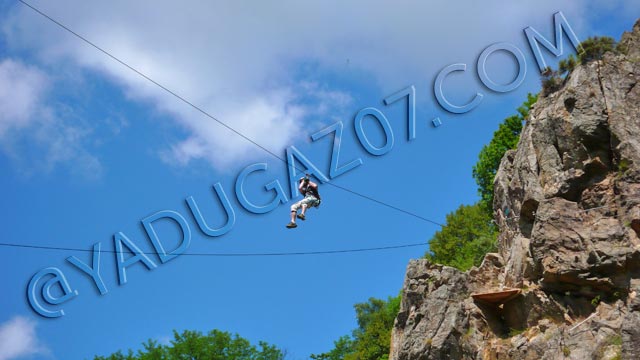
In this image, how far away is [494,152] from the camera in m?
43.4

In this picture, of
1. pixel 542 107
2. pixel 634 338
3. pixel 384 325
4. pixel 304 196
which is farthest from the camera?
pixel 384 325

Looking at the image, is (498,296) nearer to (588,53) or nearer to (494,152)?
(588,53)

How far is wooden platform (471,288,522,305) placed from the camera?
2320 cm

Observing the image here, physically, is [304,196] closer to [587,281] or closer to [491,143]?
[587,281]

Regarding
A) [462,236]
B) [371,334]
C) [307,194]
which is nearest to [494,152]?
[462,236]

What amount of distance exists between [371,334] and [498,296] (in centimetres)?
2523

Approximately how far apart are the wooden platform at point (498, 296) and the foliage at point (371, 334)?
21.5m

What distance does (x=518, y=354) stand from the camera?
21.5 m

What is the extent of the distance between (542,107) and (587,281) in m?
9.11

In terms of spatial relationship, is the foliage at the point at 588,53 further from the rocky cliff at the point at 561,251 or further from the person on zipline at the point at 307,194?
the person on zipline at the point at 307,194

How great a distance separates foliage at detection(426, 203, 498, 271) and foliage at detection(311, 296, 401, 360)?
16.0 ft

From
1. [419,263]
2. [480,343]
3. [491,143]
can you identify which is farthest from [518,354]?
[491,143]

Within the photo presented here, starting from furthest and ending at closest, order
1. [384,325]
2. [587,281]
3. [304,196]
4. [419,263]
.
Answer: [384,325]
[419,263]
[304,196]
[587,281]

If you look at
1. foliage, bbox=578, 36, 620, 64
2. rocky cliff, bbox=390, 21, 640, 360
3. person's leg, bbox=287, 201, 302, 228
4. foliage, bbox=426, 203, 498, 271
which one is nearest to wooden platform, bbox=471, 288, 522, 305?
rocky cliff, bbox=390, 21, 640, 360
